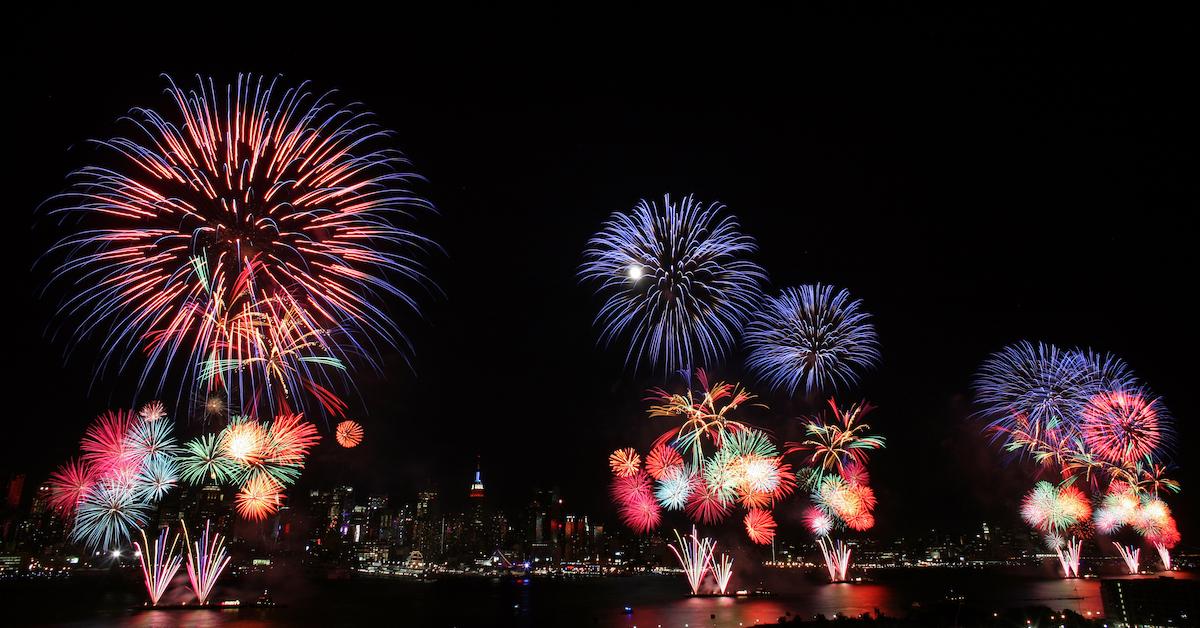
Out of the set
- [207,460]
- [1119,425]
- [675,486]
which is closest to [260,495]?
[207,460]

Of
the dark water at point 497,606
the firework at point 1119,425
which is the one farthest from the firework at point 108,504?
the firework at point 1119,425

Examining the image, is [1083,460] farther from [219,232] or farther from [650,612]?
[219,232]

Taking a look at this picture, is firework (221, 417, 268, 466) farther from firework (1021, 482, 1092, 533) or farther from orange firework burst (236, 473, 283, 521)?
firework (1021, 482, 1092, 533)

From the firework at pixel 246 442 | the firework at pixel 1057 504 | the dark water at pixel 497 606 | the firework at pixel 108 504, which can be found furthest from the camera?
the firework at pixel 1057 504

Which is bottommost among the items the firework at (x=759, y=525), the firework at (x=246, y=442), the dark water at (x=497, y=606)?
the dark water at (x=497, y=606)

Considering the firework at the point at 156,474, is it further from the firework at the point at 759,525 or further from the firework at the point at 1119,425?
the firework at the point at 1119,425
